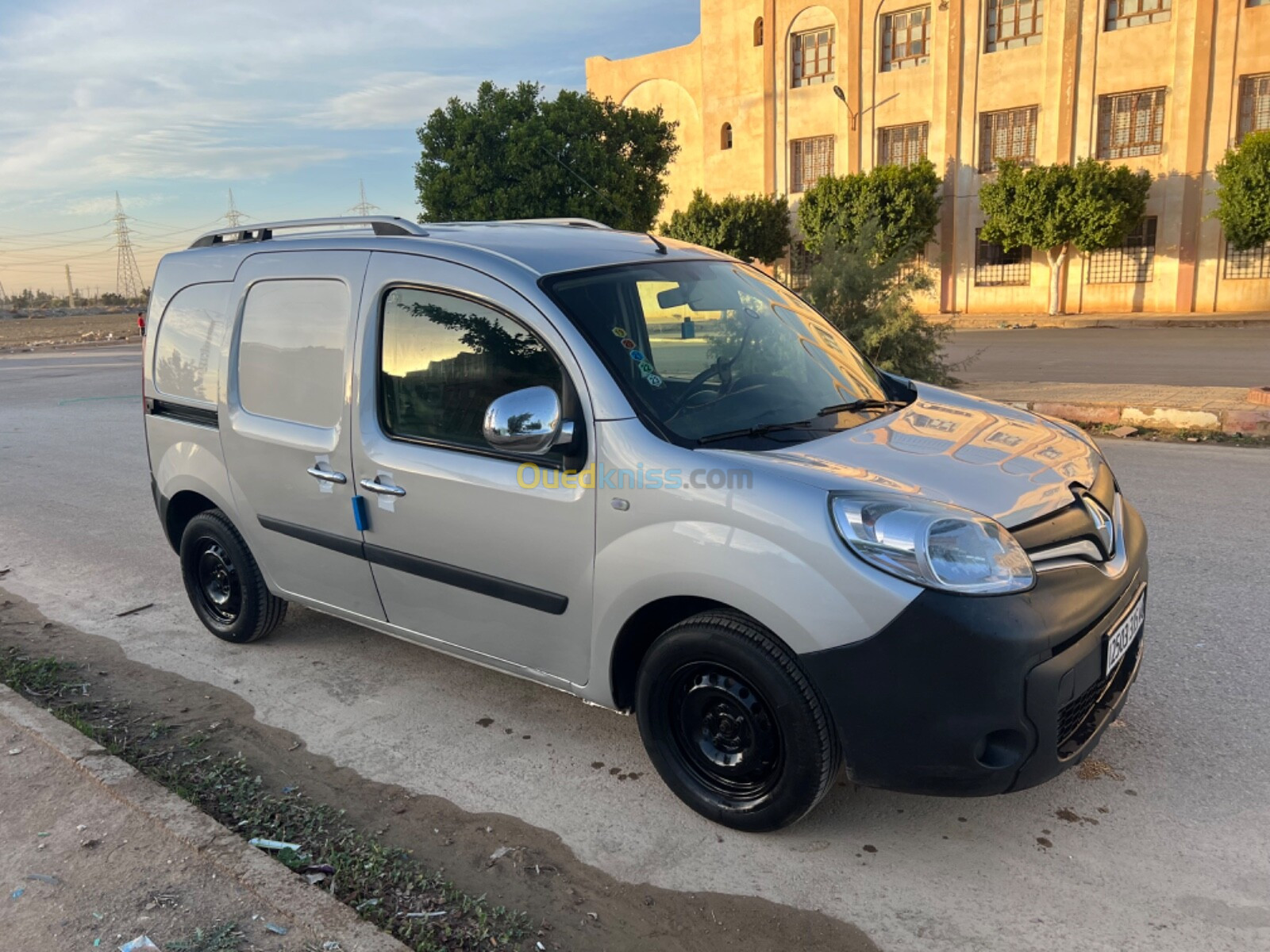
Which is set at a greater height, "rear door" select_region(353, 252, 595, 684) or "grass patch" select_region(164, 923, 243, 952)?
"rear door" select_region(353, 252, 595, 684)

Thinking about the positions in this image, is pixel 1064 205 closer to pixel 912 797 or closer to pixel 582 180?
pixel 582 180

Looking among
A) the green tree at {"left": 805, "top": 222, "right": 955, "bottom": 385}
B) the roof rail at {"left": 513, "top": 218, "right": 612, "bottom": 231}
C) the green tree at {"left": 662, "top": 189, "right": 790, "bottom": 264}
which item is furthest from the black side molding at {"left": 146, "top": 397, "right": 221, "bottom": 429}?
the green tree at {"left": 662, "top": 189, "right": 790, "bottom": 264}

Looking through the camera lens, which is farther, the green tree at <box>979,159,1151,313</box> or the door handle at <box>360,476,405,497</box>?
the green tree at <box>979,159,1151,313</box>

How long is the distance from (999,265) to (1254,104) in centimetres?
844

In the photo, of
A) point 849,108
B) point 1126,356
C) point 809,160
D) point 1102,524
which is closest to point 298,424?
point 1102,524

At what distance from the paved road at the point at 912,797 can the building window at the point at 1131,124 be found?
29.5 metres

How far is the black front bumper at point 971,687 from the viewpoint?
2521mm

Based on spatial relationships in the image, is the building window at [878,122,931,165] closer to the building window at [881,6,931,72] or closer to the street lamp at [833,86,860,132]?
the street lamp at [833,86,860,132]

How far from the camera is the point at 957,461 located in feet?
9.82

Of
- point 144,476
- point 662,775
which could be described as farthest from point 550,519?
point 144,476

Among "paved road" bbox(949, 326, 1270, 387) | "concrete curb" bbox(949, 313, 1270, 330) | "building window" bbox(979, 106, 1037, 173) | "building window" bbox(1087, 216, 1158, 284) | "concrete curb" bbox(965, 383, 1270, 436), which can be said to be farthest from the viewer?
"building window" bbox(979, 106, 1037, 173)

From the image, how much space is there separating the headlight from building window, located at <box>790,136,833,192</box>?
118 feet

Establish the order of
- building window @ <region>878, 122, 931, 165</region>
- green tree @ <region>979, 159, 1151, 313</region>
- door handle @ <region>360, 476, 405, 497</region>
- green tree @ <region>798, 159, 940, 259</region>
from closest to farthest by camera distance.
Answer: door handle @ <region>360, 476, 405, 497</region> < green tree @ <region>979, 159, 1151, 313</region> < green tree @ <region>798, 159, 940, 259</region> < building window @ <region>878, 122, 931, 165</region>

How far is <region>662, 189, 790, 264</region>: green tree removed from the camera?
3456 cm
